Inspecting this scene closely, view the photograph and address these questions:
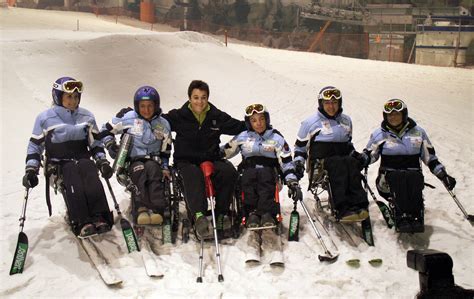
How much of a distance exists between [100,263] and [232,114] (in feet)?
16.0

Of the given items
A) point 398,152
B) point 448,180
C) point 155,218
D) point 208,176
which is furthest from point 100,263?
point 448,180

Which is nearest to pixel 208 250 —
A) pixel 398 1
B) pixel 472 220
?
pixel 472 220

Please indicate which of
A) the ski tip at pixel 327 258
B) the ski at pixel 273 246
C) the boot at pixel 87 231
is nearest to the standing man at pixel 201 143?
the ski at pixel 273 246

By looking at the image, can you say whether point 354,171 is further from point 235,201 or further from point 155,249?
point 155,249

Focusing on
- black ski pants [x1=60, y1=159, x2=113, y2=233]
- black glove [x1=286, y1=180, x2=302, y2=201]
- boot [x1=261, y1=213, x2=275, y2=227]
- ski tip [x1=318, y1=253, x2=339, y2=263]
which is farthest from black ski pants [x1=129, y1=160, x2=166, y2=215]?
ski tip [x1=318, y1=253, x2=339, y2=263]

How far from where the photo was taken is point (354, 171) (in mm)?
4160

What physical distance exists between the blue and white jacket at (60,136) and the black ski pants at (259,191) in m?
1.21

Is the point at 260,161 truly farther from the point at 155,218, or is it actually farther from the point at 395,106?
the point at 395,106

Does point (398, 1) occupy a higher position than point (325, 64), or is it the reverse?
point (398, 1)

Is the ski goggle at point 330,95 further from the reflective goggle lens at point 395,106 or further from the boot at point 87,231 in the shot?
the boot at point 87,231

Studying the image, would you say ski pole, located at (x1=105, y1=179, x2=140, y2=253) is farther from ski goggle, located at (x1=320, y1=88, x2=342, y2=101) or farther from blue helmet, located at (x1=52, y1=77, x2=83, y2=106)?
ski goggle, located at (x1=320, y1=88, x2=342, y2=101)

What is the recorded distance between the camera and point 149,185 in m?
3.99

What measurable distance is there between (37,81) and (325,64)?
906cm

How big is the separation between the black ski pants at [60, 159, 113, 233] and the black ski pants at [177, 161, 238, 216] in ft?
2.09
